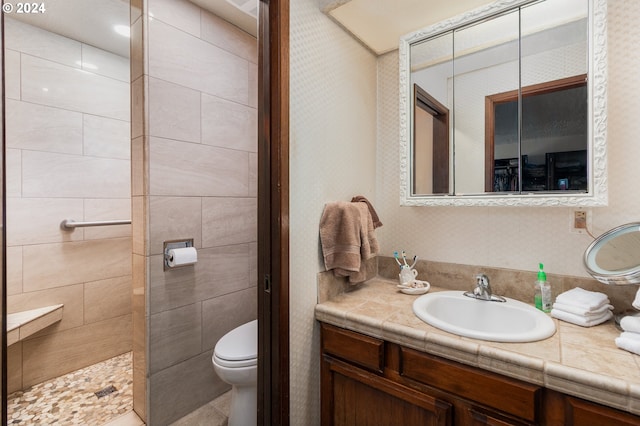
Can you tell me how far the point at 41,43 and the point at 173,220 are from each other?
1.55m

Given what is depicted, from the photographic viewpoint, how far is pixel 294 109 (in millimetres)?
1213

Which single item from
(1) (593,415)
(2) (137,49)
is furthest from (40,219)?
(1) (593,415)

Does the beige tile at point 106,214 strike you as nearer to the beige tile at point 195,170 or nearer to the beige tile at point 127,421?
the beige tile at point 195,170

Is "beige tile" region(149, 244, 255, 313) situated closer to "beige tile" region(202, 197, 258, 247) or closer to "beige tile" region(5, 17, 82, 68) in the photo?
"beige tile" region(202, 197, 258, 247)

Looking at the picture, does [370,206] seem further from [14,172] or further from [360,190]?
[14,172]

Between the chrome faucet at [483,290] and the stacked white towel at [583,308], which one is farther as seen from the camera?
the chrome faucet at [483,290]

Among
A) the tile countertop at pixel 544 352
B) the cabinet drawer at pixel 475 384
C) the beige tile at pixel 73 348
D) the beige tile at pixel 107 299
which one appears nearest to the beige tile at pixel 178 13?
the tile countertop at pixel 544 352

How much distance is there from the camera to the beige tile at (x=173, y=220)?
158cm

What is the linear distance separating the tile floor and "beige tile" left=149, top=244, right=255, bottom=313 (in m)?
0.68

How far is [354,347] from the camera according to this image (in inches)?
45.8

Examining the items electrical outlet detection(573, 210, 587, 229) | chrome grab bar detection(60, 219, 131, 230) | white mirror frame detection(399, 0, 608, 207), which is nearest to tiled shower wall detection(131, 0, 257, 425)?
chrome grab bar detection(60, 219, 131, 230)

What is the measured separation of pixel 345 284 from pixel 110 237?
1.90 m

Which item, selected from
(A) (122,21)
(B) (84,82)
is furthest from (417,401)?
(B) (84,82)

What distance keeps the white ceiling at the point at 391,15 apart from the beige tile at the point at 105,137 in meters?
1.85
